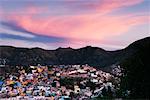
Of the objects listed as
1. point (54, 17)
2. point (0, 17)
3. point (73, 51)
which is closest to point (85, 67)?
point (73, 51)

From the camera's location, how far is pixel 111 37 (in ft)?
24.3

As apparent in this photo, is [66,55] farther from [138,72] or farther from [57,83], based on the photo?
[138,72]

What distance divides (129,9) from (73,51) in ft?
2.70

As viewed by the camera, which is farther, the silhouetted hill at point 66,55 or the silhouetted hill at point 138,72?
the silhouetted hill at point 66,55

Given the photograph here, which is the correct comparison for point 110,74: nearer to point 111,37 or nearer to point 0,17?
point 111,37

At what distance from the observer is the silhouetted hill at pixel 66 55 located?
7.31 meters

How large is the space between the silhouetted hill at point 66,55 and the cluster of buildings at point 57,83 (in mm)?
74

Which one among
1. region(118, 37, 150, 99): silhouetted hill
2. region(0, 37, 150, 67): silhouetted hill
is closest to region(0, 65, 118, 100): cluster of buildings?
region(0, 37, 150, 67): silhouetted hill

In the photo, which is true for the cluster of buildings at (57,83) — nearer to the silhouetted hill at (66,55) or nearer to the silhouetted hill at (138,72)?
the silhouetted hill at (66,55)

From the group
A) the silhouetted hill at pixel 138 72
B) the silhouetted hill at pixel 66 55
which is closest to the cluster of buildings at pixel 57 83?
the silhouetted hill at pixel 66 55

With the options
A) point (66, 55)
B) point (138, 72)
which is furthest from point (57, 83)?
point (138, 72)

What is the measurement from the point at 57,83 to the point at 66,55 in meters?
0.35

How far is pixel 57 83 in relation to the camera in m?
7.36

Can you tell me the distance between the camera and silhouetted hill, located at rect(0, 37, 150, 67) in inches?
288
